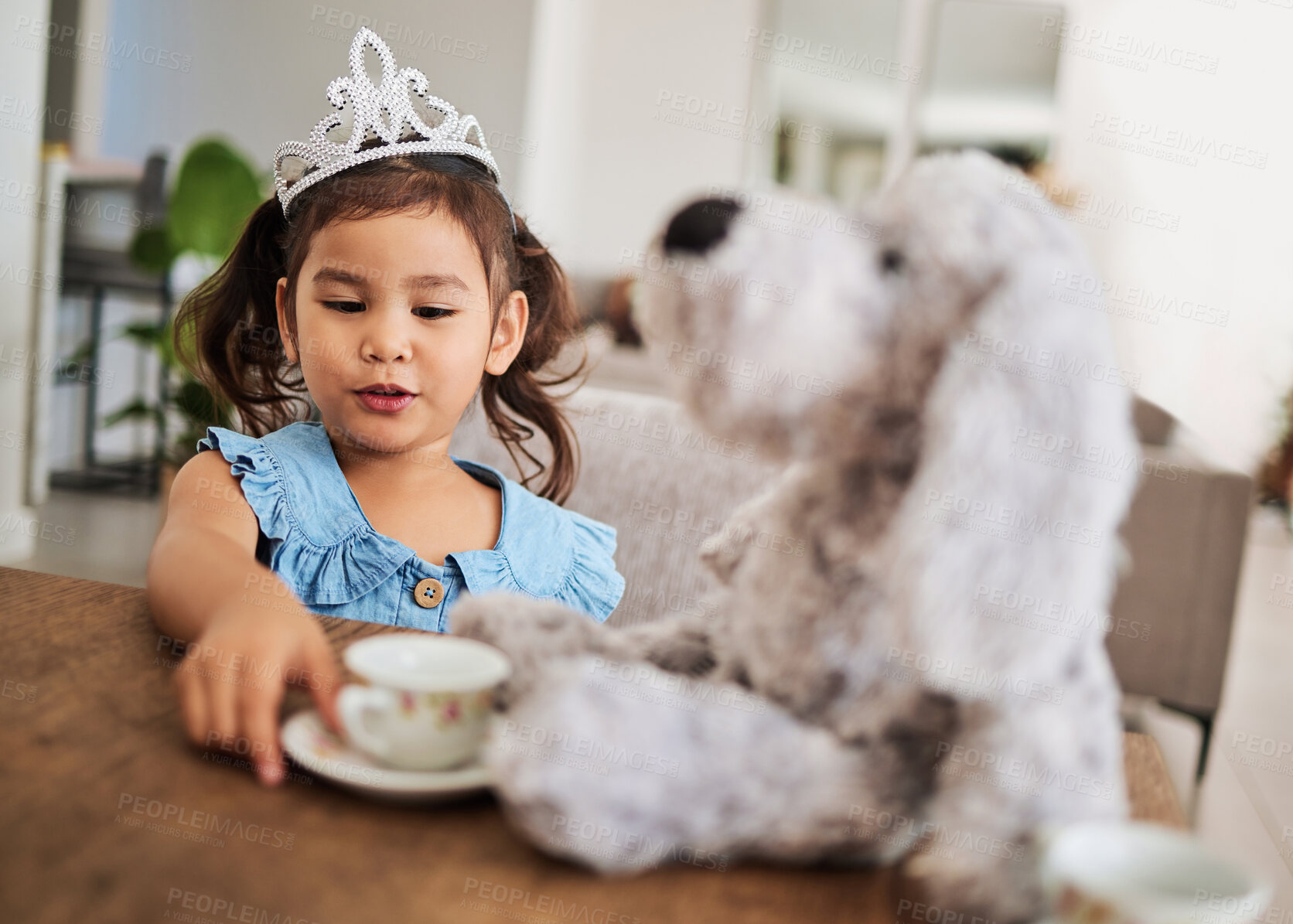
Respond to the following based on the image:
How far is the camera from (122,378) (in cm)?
393

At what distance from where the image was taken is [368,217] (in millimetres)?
906

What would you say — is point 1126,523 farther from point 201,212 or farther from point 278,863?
point 201,212

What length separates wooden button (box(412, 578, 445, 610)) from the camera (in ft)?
3.12

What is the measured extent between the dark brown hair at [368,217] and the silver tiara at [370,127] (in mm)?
14

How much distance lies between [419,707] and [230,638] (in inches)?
5.6

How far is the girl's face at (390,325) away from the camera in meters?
0.87

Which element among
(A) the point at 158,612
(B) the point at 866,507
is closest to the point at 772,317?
(B) the point at 866,507

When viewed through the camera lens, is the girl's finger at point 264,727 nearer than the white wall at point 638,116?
Yes

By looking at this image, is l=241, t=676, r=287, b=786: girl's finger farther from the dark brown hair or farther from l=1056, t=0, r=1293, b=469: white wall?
l=1056, t=0, r=1293, b=469: white wall

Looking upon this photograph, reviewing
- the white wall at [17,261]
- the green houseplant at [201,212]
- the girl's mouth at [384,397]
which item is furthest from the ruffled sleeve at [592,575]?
the white wall at [17,261]

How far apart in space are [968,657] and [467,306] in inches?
26.5

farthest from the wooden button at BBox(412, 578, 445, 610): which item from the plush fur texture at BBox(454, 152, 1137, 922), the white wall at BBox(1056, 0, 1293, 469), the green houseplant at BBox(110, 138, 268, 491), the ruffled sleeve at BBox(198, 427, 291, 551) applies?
the white wall at BBox(1056, 0, 1293, 469)

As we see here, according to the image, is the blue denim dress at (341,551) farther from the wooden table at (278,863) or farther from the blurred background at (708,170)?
the blurred background at (708,170)

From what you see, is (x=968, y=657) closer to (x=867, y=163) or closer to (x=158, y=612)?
(x=158, y=612)
